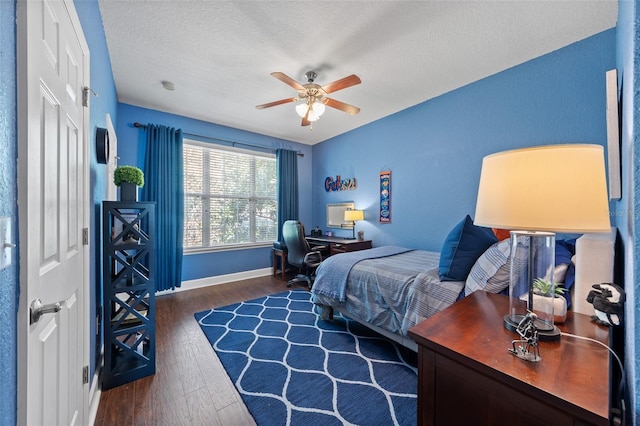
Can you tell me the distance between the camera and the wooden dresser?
2.22 feet

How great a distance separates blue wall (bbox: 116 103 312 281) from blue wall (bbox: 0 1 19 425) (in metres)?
3.26

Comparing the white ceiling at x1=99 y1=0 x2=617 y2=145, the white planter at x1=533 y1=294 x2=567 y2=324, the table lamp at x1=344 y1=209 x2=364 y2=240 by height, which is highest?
the white ceiling at x1=99 y1=0 x2=617 y2=145

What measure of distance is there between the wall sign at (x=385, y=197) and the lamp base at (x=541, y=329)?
9.56 feet

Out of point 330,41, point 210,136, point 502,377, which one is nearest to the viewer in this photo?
point 502,377

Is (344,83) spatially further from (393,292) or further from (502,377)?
(502,377)

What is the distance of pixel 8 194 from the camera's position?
65 centimetres

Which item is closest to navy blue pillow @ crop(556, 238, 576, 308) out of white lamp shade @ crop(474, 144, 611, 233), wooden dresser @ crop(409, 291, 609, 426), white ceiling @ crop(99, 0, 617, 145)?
wooden dresser @ crop(409, 291, 609, 426)

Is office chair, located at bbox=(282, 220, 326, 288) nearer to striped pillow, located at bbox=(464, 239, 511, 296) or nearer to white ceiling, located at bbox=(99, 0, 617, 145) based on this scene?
white ceiling, located at bbox=(99, 0, 617, 145)

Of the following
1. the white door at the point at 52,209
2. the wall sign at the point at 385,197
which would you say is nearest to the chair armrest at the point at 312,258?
the wall sign at the point at 385,197

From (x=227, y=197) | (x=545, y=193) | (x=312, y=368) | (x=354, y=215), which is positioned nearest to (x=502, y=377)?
A: (x=545, y=193)

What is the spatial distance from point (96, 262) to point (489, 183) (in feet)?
7.67

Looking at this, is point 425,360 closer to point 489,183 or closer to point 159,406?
point 489,183

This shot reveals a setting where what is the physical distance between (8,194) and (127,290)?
56.4 inches

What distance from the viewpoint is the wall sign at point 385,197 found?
3.92 meters
